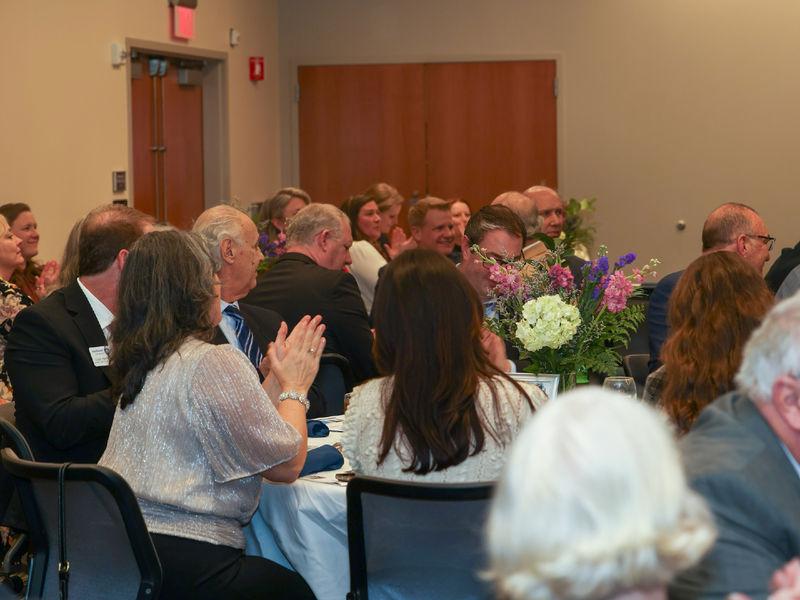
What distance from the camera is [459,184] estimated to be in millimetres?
10336

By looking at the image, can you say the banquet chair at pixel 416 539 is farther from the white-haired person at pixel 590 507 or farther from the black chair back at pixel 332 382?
the black chair back at pixel 332 382

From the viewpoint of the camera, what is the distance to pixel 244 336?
13.1 ft

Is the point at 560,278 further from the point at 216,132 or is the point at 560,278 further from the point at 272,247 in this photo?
the point at 216,132

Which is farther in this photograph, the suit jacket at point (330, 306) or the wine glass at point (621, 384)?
the suit jacket at point (330, 306)

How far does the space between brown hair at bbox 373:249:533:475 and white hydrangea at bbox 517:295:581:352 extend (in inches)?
25.0

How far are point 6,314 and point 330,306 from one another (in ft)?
4.39

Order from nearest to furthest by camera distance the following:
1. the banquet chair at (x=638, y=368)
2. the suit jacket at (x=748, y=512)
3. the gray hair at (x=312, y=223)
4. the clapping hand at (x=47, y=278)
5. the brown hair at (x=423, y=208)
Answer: the suit jacket at (x=748, y=512)
the banquet chair at (x=638, y=368)
the gray hair at (x=312, y=223)
the clapping hand at (x=47, y=278)
the brown hair at (x=423, y=208)

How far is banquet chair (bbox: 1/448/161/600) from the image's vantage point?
2.57m

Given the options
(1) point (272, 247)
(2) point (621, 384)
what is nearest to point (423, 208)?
(1) point (272, 247)

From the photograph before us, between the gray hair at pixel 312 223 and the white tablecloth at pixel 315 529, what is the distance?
2.33 meters

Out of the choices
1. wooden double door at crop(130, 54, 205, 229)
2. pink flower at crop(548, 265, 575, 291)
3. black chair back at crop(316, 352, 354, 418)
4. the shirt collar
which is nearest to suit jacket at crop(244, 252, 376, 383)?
black chair back at crop(316, 352, 354, 418)

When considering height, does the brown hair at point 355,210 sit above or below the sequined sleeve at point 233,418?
above

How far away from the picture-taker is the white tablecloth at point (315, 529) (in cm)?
293

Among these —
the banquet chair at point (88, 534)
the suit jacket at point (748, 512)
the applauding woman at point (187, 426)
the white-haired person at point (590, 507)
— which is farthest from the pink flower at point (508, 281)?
the white-haired person at point (590, 507)
